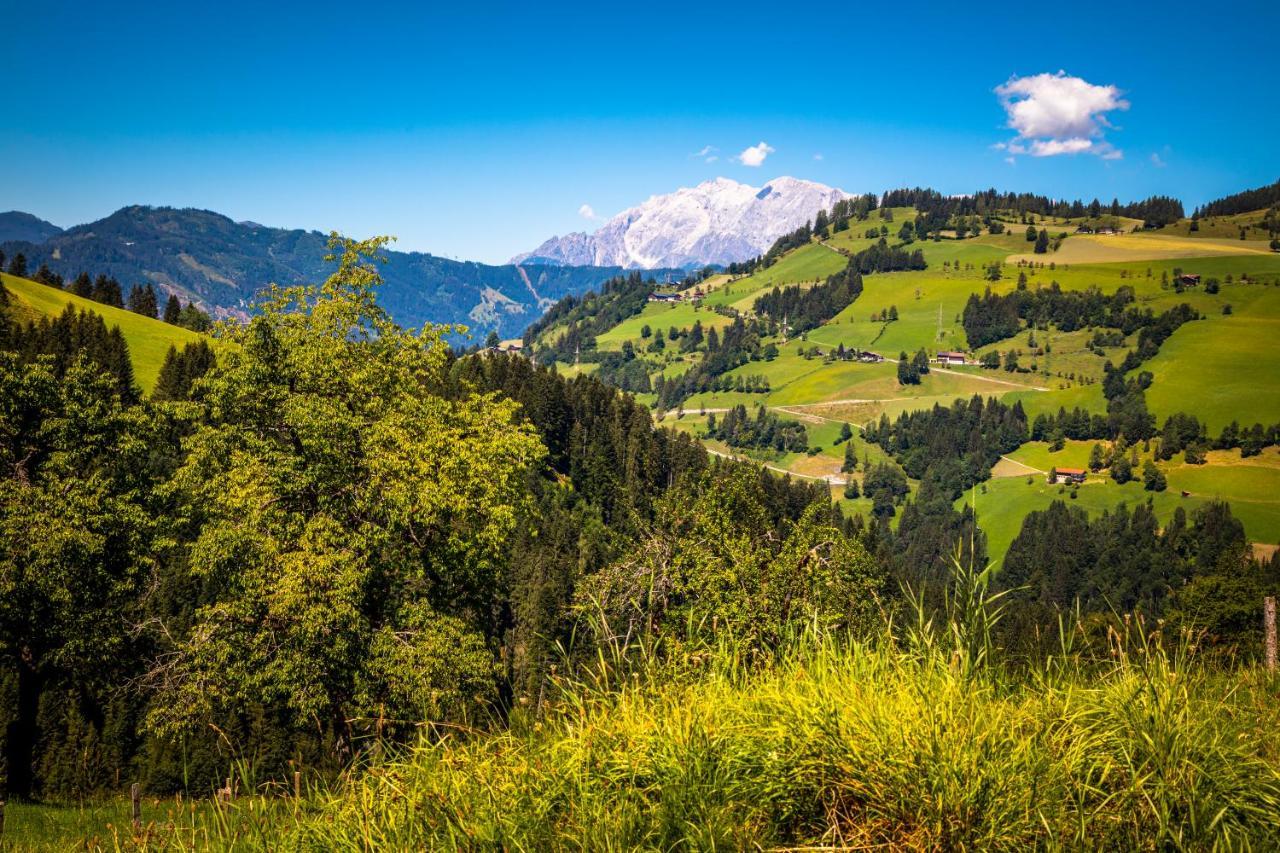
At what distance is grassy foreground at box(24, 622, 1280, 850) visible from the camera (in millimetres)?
4562

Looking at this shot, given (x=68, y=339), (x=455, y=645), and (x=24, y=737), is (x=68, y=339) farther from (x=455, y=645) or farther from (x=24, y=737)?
(x=455, y=645)

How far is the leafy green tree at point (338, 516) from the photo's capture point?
19656 millimetres

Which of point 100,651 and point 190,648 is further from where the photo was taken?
point 100,651

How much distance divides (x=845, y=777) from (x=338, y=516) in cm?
1919

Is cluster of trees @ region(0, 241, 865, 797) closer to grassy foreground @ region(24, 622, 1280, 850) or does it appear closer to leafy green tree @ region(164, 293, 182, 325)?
grassy foreground @ region(24, 622, 1280, 850)

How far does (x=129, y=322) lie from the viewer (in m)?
125

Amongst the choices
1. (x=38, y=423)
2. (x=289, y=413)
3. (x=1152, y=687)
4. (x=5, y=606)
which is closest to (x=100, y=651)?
(x=5, y=606)

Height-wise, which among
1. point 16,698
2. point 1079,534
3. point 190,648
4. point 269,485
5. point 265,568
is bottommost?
point 1079,534

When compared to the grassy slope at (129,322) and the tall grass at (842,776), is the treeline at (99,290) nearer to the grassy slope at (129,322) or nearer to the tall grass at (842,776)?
the grassy slope at (129,322)

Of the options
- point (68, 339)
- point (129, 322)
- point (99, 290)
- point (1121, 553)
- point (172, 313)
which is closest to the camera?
point (68, 339)

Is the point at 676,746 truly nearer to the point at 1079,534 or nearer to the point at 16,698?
the point at 16,698

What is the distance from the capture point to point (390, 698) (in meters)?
20.3

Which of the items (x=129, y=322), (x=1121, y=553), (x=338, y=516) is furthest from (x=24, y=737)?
(x=1121, y=553)

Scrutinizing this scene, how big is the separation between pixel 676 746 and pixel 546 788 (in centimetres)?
106
